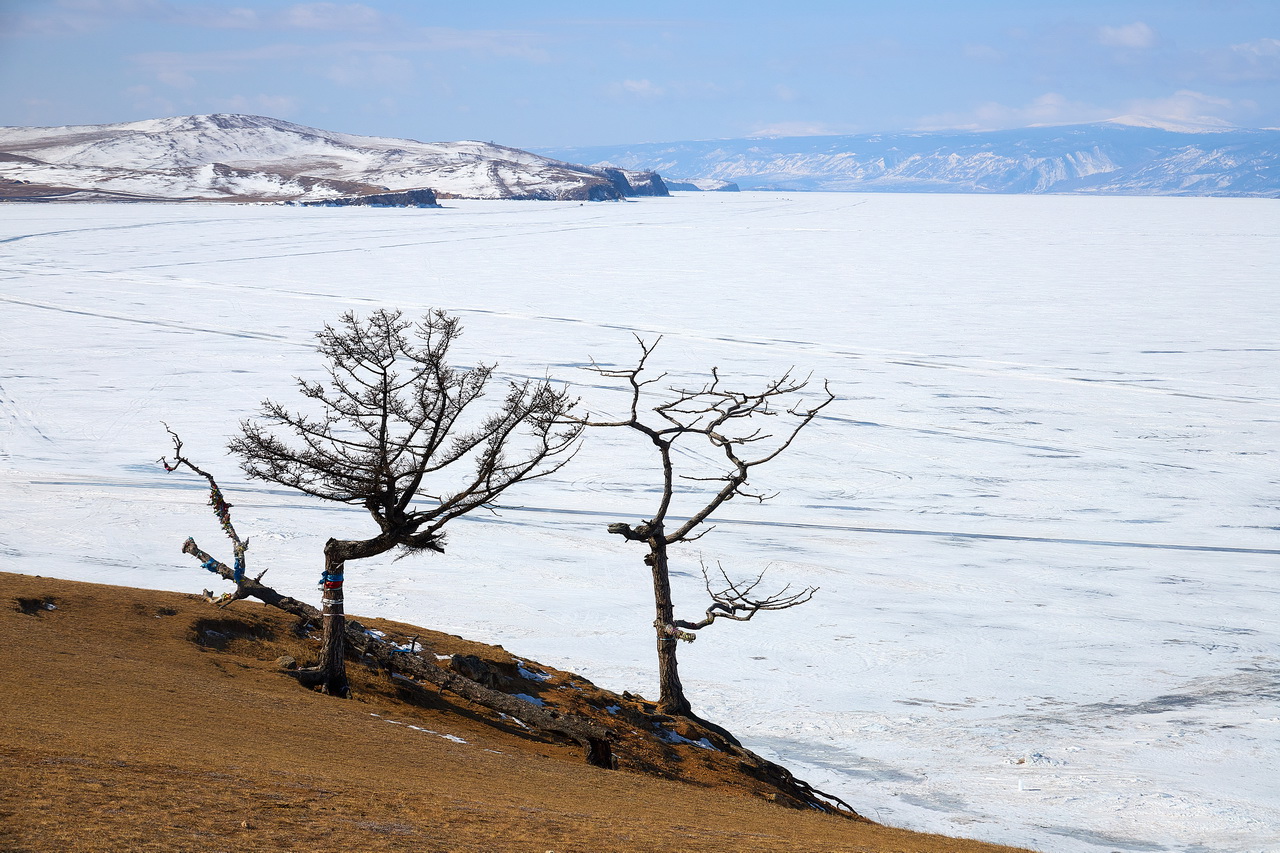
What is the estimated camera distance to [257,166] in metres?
144

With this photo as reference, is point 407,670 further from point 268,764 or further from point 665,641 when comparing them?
point 268,764

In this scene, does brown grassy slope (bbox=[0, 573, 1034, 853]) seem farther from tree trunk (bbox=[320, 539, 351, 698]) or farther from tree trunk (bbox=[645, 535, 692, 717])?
tree trunk (bbox=[645, 535, 692, 717])

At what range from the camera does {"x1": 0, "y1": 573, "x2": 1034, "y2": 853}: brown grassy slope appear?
5.31m

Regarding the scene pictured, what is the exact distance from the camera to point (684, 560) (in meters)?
16.3

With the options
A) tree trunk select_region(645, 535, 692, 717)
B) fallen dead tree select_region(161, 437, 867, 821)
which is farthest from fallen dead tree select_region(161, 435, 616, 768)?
tree trunk select_region(645, 535, 692, 717)

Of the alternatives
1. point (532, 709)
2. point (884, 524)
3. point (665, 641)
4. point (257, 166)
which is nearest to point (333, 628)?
point (532, 709)

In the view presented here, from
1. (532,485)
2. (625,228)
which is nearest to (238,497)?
(532,485)

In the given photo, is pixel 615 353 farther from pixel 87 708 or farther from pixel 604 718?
pixel 87 708

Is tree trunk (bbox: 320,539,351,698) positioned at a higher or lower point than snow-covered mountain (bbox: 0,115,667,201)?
lower

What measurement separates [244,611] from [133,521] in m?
6.01

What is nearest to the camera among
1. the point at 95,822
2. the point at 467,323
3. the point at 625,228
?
the point at 95,822

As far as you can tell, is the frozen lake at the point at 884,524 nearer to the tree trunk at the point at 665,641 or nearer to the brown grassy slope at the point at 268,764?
the tree trunk at the point at 665,641

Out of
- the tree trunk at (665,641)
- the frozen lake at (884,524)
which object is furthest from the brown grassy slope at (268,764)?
the frozen lake at (884,524)

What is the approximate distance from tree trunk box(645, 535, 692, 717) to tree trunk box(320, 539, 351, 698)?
113 inches
